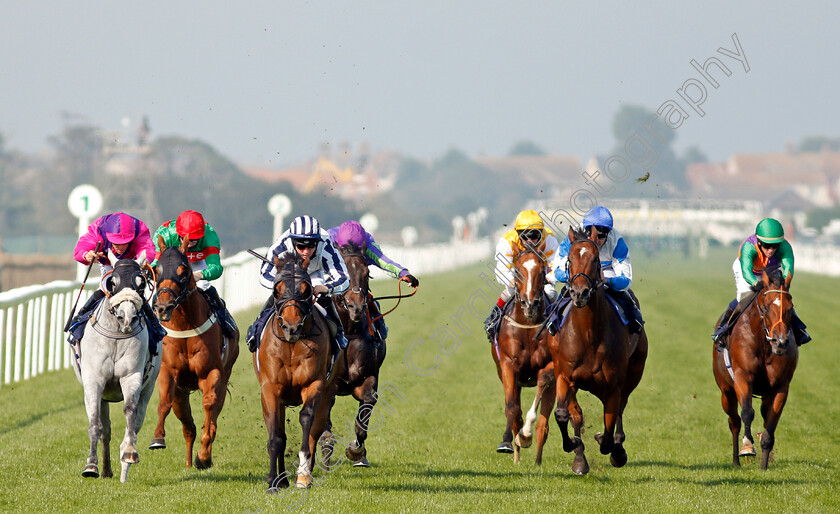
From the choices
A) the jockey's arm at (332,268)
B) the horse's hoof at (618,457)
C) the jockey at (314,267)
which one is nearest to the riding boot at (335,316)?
the jockey at (314,267)

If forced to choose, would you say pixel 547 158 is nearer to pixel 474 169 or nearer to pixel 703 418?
pixel 474 169

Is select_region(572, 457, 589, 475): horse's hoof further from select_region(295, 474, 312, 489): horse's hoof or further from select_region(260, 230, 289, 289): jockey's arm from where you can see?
→ select_region(260, 230, 289, 289): jockey's arm

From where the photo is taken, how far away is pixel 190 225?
866 centimetres

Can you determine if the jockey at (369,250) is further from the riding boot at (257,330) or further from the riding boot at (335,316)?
the riding boot at (257,330)

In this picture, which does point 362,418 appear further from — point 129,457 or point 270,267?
point 129,457

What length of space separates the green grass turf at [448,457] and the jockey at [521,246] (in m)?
1.40

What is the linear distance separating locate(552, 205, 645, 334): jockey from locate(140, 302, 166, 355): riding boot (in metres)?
2.93

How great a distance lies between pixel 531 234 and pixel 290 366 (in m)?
2.55

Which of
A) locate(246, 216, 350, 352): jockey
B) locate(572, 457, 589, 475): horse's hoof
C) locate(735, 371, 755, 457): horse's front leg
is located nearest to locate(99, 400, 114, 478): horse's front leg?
locate(246, 216, 350, 352): jockey

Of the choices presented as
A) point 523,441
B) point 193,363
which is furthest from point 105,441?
point 523,441

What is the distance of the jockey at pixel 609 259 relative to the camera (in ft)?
27.2

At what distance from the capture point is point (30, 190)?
75.6m

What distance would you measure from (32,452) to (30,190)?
232ft

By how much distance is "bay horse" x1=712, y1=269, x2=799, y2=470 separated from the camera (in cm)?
852
